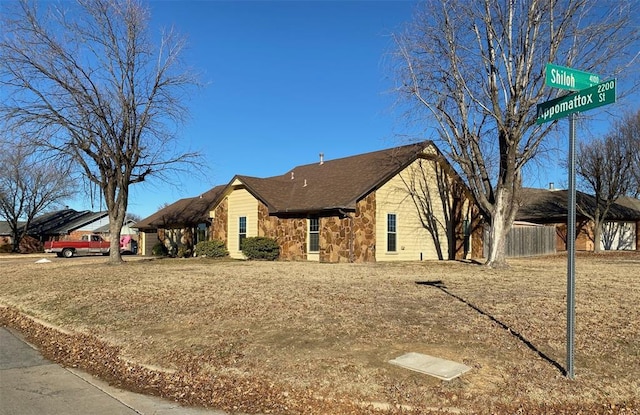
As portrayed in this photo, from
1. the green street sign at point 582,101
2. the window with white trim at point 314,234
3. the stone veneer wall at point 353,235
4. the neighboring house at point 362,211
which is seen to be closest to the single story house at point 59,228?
the neighboring house at point 362,211

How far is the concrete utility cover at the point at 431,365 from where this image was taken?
5.37 meters

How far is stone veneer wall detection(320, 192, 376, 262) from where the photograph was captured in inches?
854

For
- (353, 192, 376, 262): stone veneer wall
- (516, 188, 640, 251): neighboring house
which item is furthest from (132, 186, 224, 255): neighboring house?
(516, 188, 640, 251): neighboring house

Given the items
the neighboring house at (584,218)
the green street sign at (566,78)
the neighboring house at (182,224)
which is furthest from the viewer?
the neighboring house at (584,218)

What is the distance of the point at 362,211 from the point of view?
22.0 meters

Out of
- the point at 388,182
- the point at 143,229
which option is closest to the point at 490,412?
the point at 388,182

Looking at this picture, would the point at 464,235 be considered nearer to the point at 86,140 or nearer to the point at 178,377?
the point at 86,140

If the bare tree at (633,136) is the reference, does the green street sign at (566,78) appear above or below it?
below

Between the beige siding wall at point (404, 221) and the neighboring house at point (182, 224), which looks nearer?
the beige siding wall at point (404, 221)

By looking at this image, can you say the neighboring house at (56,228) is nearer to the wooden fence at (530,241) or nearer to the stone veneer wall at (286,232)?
the stone veneer wall at (286,232)

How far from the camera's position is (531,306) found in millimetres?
9234

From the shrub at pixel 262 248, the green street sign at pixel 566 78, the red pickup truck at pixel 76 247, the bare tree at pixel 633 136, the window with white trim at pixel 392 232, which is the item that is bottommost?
the red pickup truck at pixel 76 247

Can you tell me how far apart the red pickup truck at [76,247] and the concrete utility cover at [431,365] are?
37943 millimetres

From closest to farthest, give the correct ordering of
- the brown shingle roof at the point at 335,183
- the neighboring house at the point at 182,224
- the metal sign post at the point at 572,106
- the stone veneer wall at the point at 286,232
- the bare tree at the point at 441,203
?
the metal sign post at the point at 572,106
the brown shingle roof at the point at 335,183
the stone veneer wall at the point at 286,232
the bare tree at the point at 441,203
the neighboring house at the point at 182,224
